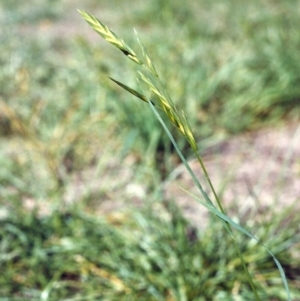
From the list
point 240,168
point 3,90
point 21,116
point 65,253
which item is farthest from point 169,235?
point 3,90

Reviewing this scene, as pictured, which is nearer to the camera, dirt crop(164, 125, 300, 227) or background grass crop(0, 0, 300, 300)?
background grass crop(0, 0, 300, 300)

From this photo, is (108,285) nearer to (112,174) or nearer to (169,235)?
(169,235)

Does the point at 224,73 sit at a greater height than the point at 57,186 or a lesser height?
greater

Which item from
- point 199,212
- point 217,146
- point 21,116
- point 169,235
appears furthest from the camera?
point 21,116

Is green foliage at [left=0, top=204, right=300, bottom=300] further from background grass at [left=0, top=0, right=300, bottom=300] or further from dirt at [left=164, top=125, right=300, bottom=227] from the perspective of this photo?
dirt at [left=164, top=125, right=300, bottom=227]

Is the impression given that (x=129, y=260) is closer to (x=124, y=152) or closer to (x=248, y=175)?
(x=124, y=152)

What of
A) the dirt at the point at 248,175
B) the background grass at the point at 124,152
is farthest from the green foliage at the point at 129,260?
the dirt at the point at 248,175

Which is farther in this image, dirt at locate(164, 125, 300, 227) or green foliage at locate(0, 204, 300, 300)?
dirt at locate(164, 125, 300, 227)

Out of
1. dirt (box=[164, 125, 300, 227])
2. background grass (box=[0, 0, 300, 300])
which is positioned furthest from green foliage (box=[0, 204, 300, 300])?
dirt (box=[164, 125, 300, 227])

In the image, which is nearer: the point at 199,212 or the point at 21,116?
the point at 199,212

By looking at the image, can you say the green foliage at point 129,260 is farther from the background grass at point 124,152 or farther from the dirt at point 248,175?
the dirt at point 248,175
